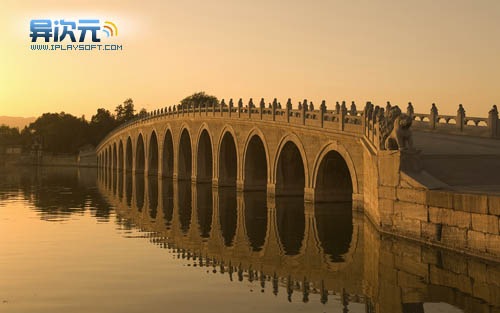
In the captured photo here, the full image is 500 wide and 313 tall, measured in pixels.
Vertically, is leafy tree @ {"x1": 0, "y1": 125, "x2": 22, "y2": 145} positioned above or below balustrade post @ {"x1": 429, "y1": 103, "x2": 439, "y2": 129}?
above

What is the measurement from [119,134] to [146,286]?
7192 centimetres

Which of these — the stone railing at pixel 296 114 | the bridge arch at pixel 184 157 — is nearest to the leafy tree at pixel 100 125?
the bridge arch at pixel 184 157

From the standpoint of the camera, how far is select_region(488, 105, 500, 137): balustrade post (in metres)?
27.4

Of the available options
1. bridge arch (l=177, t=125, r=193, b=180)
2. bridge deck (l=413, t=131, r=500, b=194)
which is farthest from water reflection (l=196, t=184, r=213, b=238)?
bridge arch (l=177, t=125, r=193, b=180)

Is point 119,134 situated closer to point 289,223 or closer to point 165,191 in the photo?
point 165,191

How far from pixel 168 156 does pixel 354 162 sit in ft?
122

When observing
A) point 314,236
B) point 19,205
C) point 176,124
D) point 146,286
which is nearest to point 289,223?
point 314,236

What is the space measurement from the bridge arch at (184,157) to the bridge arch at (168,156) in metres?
4.81

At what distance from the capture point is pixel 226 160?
44750 mm

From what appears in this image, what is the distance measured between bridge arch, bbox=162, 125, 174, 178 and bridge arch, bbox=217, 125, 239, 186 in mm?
16121

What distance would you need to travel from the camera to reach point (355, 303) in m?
12.3

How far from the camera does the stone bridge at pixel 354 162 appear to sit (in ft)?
55.4

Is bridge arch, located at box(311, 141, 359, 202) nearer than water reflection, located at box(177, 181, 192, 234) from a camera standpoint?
No

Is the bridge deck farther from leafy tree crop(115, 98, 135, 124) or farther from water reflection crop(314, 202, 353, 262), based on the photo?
leafy tree crop(115, 98, 135, 124)
